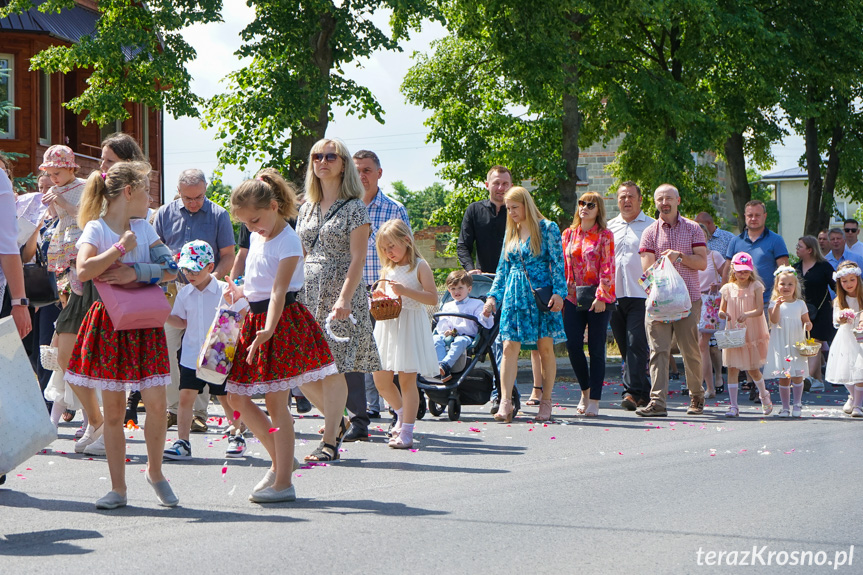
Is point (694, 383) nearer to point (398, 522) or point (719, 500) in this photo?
point (719, 500)

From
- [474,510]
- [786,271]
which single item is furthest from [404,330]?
[786,271]

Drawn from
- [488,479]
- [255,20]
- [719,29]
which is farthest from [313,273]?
[719,29]

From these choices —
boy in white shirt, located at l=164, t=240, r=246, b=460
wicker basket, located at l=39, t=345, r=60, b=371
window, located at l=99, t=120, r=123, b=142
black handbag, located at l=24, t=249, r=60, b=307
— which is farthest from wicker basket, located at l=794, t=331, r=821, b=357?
window, located at l=99, t=120, r=123, b=142

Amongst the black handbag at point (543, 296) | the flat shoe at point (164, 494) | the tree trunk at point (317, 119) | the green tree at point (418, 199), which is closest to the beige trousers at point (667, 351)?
the black handbag at point (543, 296)

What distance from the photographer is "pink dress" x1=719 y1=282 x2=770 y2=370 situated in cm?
1069

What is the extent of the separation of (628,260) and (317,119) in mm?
9888

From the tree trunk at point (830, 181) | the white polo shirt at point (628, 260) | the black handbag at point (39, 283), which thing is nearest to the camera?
the black handbag at point (39, 283)

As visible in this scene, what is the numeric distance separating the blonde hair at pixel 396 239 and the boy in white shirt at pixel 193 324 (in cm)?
126

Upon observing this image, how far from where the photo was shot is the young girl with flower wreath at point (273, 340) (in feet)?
19.4

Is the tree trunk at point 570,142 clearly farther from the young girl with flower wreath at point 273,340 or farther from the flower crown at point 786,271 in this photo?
the young girl with flower wreath at point 273,340

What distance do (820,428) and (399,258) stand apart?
12.8 feet

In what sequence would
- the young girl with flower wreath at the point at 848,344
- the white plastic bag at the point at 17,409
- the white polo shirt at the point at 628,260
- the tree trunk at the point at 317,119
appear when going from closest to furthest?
the white plastic bag at the point at 17,409 < the young girl with flower wreath at the point at 848,344 < the white polo shirt at the point at 628,260 < the tree trunk at the point at 317,119

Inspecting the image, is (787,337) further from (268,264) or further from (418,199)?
(418,199)

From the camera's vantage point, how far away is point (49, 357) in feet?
28.1
